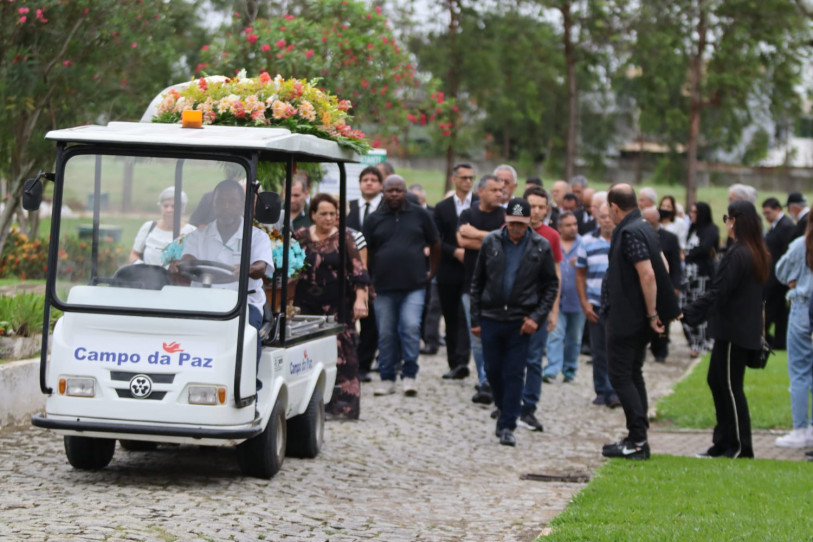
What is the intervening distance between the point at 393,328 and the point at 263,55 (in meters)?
4.44

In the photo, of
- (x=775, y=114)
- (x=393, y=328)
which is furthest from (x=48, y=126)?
(x=775, y=114)

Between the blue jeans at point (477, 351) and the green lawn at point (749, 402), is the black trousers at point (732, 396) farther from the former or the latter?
the blue jeans at point (477, 351)

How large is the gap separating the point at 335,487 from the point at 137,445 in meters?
1.76

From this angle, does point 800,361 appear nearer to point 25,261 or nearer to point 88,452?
point 88,452

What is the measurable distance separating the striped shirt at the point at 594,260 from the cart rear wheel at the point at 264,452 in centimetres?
561

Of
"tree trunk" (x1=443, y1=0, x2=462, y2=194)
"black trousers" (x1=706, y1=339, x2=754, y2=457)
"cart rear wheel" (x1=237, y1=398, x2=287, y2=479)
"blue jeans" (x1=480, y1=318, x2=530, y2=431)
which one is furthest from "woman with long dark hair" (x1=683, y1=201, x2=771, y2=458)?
"tree trunk" (x1=443, y1=0, x2=462, y2=194)

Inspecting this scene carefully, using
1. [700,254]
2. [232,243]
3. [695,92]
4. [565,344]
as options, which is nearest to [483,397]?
[565,344]

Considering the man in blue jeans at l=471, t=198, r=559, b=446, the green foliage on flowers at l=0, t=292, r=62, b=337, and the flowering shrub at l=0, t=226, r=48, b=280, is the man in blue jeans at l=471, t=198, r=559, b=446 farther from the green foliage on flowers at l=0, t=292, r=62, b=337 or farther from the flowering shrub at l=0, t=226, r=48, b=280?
the flowering shrub at l=0, t=226, r=48, b=280

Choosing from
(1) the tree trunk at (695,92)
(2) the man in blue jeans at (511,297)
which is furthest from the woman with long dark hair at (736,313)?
(1) the tree trunk at (695,92)

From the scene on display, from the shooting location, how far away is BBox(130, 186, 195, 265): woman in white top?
27.7 ft

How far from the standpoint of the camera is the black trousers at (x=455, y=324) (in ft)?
46.2

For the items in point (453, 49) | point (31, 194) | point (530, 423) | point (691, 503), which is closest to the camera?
point (31, 194)

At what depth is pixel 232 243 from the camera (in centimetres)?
817

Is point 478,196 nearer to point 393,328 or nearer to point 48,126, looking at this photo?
point 393,328
